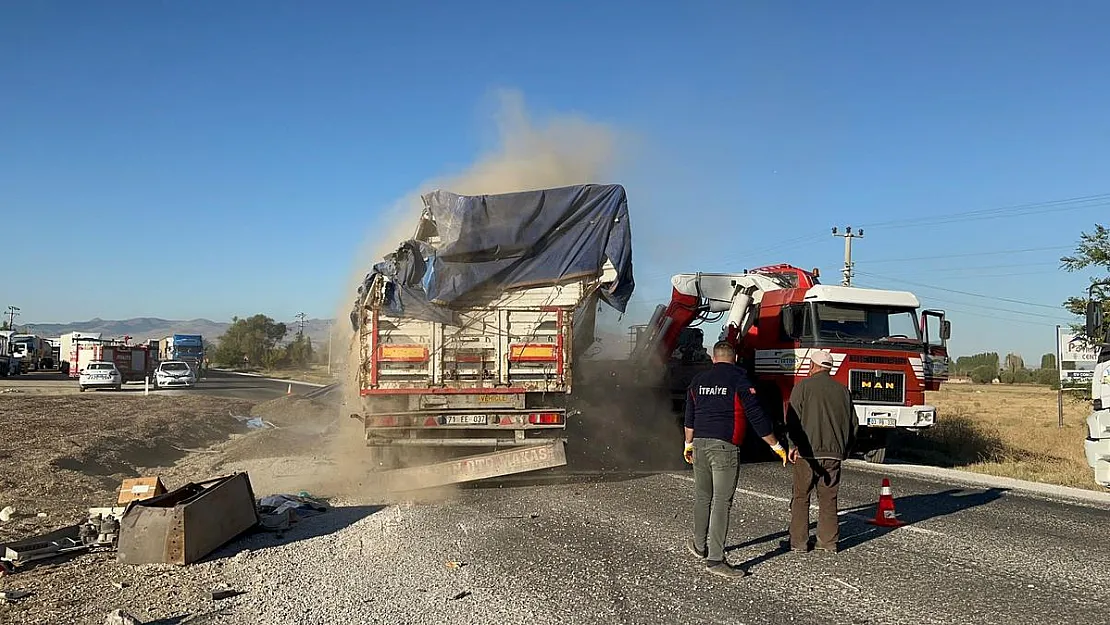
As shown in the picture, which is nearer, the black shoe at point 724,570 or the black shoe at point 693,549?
the black shoe at point 724,570

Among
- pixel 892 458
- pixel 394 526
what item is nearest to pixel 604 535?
pixel 394 526

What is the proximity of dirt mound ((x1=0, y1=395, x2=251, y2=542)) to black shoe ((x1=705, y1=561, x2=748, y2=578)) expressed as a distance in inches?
276

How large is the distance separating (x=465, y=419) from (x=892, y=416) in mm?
7365

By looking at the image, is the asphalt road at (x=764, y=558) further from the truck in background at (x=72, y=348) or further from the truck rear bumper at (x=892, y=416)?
the truck in background at (x=72, y=348)

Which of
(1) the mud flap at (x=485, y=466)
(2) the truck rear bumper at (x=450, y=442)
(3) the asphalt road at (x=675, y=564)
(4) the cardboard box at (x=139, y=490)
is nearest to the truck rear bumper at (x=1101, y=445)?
(3) the asphalt road at (x=675, y=564)

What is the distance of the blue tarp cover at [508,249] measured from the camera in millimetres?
11438

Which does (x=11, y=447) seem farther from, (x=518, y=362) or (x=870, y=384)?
(x=870, y=384)

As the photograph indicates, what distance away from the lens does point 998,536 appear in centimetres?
830

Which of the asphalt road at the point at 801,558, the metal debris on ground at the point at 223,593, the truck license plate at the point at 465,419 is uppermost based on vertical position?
the truck license plate at the point at 465,419

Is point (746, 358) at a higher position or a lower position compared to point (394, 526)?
higher

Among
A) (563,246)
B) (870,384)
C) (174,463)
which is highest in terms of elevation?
(563,246)

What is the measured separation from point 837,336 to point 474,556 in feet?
30.1

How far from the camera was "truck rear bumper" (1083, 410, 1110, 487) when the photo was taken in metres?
10.2

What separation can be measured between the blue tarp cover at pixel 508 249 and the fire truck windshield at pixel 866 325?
4.35 metres
